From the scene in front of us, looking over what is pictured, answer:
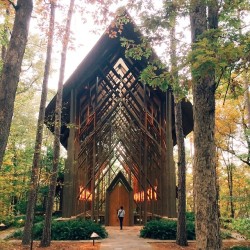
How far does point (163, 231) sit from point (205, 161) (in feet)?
22.5

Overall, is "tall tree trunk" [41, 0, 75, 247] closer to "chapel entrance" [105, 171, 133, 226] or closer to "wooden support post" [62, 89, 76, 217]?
"wooden support post" [62, 89, 76, 217]

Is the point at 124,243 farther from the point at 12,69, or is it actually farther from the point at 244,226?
the point at 12,69

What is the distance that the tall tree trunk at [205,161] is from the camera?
5395 mm

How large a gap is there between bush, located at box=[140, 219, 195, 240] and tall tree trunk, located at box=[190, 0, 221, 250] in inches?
246

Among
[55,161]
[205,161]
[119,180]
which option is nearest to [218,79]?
[205,161]

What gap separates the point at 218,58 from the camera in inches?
196

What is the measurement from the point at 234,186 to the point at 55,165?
23166 mm

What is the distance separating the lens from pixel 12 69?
5.04 meters

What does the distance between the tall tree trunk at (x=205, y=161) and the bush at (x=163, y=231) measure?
20.5 feet

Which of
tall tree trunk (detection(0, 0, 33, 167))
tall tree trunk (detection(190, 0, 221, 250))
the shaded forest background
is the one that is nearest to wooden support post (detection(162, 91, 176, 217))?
the shaded forest background

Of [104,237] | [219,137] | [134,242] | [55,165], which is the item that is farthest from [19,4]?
[219,137]

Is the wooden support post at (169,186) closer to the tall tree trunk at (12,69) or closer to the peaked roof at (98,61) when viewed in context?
the peaked roof at (98,61)

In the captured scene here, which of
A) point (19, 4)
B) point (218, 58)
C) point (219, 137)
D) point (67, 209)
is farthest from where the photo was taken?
point (219, 137)

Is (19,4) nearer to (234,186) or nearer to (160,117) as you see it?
(160,117)
